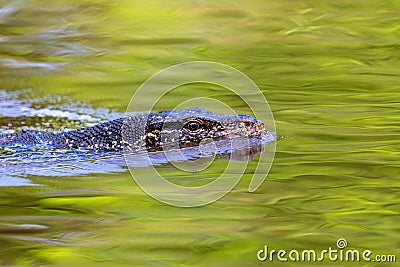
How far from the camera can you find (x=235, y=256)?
5.08 meters

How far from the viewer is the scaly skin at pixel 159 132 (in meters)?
7.62

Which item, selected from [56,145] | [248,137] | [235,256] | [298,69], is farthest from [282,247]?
[298,69]

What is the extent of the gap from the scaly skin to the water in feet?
1.63

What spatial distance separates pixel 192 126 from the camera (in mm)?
7676

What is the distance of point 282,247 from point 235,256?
307mm

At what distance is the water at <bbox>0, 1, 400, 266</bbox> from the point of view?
535 cm

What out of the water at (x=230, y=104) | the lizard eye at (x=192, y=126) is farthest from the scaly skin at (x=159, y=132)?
the water at (x=230, y=104)

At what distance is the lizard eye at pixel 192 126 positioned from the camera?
7.66 meters

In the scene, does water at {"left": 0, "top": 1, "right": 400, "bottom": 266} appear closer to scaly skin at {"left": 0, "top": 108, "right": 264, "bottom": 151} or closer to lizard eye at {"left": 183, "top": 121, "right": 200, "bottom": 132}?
scaly skin at {"left": 0, "top": 108, "right": 264, "bottom": 151}

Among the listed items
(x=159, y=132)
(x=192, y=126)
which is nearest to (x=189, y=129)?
(x=192, y=126)

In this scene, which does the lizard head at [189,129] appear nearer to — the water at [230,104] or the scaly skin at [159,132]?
the scaly skin at [159,132]

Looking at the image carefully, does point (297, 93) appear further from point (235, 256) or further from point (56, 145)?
point (235, 256)

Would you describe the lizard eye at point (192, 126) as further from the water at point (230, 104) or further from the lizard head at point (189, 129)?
the water at point (230, 104)

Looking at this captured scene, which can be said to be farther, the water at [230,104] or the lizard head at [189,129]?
the lizard head at [189,129]
